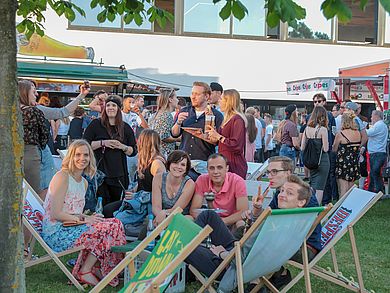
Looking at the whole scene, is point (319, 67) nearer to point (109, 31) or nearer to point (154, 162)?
point (109, 31)

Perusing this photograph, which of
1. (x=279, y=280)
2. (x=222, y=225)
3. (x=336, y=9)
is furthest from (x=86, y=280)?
(x=336, y=9)

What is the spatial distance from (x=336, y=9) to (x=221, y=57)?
19.0 metres

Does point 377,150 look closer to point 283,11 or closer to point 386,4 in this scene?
point 283,11

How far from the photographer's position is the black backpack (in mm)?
8922

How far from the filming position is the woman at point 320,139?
8.97 m

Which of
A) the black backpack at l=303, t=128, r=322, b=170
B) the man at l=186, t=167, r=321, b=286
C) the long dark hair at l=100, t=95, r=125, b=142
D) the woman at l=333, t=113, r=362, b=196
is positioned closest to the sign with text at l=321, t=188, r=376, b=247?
the man at l=186, t=167, r=321, b=286

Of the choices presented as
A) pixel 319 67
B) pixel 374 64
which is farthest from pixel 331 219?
pixel 319 67

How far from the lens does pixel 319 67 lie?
72.7ft

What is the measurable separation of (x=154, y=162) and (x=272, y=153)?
11.4m

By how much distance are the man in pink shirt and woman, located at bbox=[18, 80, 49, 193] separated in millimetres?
1718

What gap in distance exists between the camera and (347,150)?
32.1 feet

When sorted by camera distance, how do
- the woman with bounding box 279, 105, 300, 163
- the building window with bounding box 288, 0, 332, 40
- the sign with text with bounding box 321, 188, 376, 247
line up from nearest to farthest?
the sign with text with bounding box 321, 188, 376, 247, the woman with bounding box 279, 105, 300, 163, the building window with bounding box 288, 0, 332, 40

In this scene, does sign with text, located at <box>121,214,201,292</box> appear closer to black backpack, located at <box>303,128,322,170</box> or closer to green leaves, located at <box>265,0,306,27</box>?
green leaves, located at <box>265,0,306,27</box>

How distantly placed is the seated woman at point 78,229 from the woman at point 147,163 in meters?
0.74
